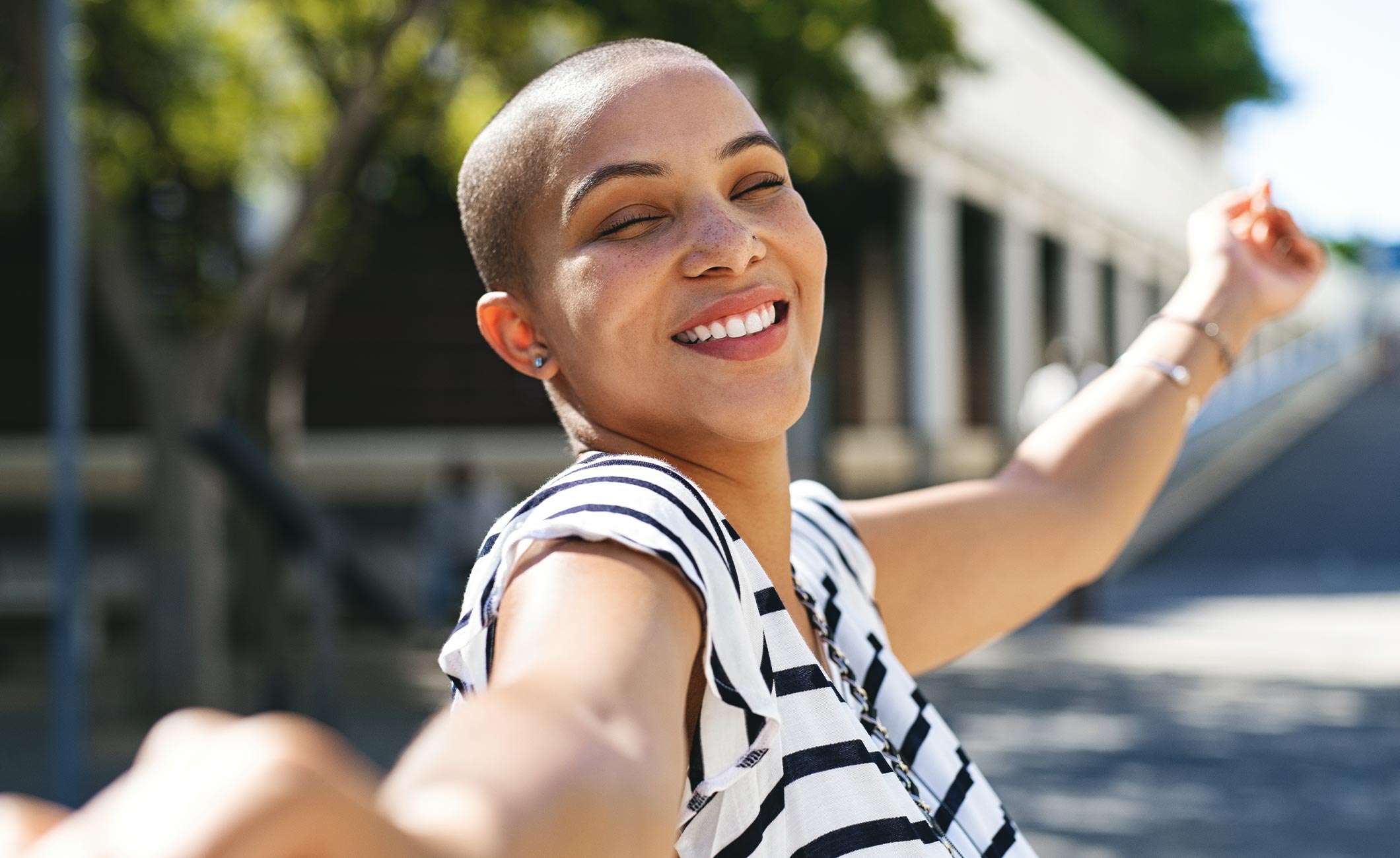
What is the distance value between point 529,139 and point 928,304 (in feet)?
62.9

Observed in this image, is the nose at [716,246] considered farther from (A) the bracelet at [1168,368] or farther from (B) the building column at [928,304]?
(B) the building column at [928,304]

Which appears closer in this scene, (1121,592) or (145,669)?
(145,669)

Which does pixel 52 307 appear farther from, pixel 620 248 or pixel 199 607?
pixel 620 248

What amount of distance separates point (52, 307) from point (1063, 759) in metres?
4.88

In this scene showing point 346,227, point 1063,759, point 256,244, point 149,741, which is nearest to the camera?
point 149,741

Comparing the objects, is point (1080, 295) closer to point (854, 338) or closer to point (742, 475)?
point (854, 338)

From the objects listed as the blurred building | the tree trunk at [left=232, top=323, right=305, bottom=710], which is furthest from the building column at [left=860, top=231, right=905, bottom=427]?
the tree trunk at [left=232, top=323, right=305, bottom=710]

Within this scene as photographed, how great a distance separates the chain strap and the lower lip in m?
0.23

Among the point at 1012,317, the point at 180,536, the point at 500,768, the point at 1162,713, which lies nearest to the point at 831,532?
the point at 500,768

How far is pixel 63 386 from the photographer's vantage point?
5.69 metres

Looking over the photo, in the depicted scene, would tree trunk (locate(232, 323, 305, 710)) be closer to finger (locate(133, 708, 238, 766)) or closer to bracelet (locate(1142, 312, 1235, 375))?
bracelet (locate(1142, 312, 1235, 375))

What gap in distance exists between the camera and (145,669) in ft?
28.6

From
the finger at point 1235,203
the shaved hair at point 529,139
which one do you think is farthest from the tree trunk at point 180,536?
the shaved hair at point 529,139

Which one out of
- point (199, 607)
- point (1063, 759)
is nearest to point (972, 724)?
point (1063, 759)
